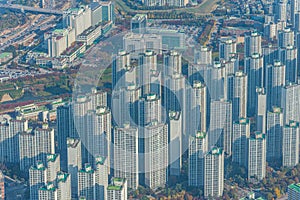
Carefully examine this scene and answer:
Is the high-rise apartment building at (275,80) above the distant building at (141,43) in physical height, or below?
below

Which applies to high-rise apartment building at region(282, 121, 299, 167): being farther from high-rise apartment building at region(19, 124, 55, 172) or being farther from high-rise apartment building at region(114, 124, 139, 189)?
high-rise apartment building at region(19, 124, 55, 172)

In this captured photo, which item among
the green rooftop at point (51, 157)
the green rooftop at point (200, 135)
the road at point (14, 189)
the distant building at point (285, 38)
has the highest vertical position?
the distant building at point (285, 38)

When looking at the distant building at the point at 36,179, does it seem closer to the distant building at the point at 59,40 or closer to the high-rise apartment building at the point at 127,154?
the high-rise apartment building at the point at 127,154

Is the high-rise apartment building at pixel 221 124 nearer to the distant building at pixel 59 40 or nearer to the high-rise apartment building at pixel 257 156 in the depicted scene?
the high-rise apartment building at pixel 257 156

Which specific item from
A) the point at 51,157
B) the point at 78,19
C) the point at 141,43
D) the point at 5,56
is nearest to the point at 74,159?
the point at 51,157

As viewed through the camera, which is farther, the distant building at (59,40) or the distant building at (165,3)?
the distant building at (165,3)

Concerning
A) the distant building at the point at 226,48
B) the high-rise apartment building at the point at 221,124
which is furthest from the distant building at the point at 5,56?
the high-rise apartment building at the point at 221,124

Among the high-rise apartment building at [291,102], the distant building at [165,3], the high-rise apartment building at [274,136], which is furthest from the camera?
the distant building at [165,3]

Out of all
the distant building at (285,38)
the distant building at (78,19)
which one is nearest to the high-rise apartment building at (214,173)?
the distant building at (285,38)

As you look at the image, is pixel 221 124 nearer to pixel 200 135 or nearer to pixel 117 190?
pixel 200 135

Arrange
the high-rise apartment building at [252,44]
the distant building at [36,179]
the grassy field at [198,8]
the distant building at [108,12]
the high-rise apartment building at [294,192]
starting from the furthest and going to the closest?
1. the grassy field at [198,8]
2. the distant building at [108,12]
3. the high-rise apartment building at [252,44]
4. the distant building at [36,179]
5. the high-rise apartment building at [294,192]
